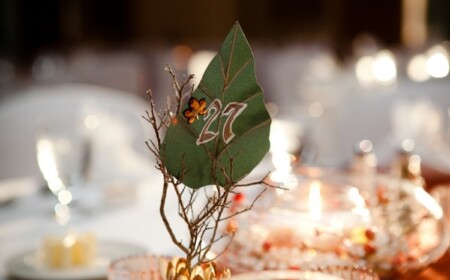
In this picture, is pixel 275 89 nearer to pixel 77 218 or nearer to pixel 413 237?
pixel 77 218

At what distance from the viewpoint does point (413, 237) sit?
3.94 ft

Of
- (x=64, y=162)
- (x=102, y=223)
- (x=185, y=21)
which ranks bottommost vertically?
(x=102, y=223)

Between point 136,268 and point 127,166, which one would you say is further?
point 127,166

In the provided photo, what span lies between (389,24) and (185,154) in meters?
7.00

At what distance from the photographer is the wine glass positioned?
1.72 metres

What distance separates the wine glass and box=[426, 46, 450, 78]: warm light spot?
3585mm

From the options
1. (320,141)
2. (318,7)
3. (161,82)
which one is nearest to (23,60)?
(161,82)

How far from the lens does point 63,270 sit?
1.25 metres

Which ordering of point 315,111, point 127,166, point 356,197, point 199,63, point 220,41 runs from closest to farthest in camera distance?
1. point 356,197
2. point 127,166
3. point 315,111
4. point 199,63
5. point 220,41

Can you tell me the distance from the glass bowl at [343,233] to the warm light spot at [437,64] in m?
3.85

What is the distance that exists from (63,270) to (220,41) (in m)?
6.32

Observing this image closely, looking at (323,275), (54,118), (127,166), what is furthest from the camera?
(54,118)

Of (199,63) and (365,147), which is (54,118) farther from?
(199,63)

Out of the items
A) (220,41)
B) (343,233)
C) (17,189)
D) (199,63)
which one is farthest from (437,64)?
(343,233)
